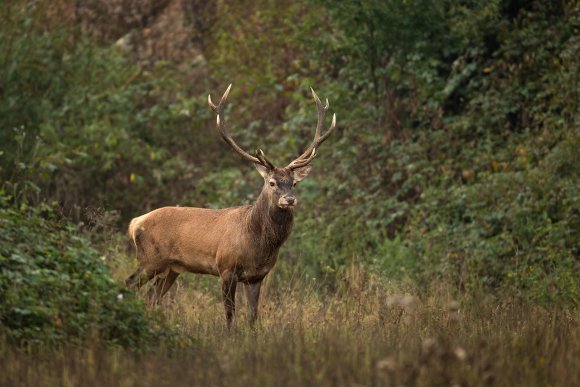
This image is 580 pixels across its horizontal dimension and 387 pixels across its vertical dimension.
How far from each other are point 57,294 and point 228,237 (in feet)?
11.2

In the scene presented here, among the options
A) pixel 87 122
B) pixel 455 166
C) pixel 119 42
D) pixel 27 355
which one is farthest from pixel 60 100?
pixel 27 355

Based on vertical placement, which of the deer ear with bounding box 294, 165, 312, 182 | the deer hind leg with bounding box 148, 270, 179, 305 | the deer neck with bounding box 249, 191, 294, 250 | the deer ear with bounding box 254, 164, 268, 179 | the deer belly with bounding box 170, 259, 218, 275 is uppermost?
the deer ear with bounding box 254, 164, 268, 179

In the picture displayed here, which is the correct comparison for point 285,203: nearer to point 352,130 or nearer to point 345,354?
point 345,354

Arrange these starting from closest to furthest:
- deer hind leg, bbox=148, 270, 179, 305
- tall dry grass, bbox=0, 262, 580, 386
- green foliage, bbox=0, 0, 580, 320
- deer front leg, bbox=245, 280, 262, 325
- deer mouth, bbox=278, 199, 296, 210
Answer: tall dry grass, bbox=0, 262, 580, 386 < deer mouth, bbox=278, 199, 296, 210 < deer front leg, bbox=245, 280, 262, 325 < deer hind leg, bbox=148, 270, 179, 305 < green foliage, bbox=0, 0, 580, 320

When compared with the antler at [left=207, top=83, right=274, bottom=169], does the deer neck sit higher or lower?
lower

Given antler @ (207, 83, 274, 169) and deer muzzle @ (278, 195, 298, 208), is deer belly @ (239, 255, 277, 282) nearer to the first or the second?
deer muzzle @ (278, 195, 298, 208)

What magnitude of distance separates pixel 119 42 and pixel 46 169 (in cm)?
622

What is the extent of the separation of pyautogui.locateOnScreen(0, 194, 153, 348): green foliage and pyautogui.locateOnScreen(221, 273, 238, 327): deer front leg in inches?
93.3

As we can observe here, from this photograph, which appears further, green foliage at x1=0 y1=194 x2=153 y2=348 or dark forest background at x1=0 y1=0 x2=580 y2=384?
dark forest background at x1=0 y1=0 x2=580 y2=384

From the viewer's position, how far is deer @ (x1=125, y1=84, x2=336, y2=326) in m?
10.2

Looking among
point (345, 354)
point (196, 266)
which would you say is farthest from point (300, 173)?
point (345, 354)

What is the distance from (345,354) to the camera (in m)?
6.70

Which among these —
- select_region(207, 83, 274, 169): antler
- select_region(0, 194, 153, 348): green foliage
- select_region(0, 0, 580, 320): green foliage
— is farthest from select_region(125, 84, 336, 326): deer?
select_region(0, 194, 153, 348): green foliage

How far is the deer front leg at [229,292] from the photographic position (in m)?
9.94
